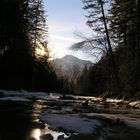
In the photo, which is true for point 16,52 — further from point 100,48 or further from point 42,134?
point 42,134

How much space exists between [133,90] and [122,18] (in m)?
9.71

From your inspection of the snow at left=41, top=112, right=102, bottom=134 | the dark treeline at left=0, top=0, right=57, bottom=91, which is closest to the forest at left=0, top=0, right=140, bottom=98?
the dark treeline at left=0, top=0, right=57, bottom=91

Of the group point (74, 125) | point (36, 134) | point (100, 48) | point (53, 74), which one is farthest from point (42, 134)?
point (53, 74)

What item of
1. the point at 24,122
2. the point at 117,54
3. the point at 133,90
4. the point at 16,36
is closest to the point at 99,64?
the point at 117,54

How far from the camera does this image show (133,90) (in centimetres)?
3381

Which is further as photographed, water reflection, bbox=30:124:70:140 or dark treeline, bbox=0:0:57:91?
dark treeline, bbox=0:0:57:91

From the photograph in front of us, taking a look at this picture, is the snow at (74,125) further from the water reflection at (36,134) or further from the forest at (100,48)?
the forest at (100,48)

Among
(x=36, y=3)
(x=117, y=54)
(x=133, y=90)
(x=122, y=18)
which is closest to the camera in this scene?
(x=133, y=90)

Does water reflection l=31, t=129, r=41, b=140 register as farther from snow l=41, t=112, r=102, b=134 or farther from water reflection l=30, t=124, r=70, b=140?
snow l=41, t=112, r=102, b=134

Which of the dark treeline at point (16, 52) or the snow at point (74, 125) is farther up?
the dark treeline at point (16, 52)

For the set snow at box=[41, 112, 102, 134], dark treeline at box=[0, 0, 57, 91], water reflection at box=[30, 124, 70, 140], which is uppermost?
dark treeline at box=[0, 0, 57, 91]

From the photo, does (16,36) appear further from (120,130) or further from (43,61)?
(120,130)

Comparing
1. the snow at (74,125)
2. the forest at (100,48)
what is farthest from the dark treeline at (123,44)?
the snow at (74,125)

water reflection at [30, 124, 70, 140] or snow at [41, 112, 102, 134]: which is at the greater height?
snow at [41, 112, 102, 134]
